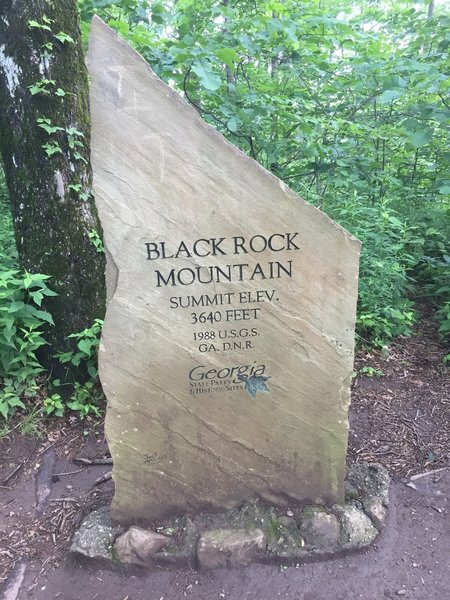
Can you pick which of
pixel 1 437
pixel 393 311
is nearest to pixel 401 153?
pixel 393 311

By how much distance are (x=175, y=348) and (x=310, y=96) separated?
3397 millimetres

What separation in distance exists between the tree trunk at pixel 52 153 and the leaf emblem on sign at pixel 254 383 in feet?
5.38

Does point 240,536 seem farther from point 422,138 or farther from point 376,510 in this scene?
point 422,138

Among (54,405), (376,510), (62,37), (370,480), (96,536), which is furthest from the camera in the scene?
(54,405)

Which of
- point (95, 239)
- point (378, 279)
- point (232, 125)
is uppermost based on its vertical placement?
point (232, 125)

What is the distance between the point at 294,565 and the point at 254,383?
911 mm

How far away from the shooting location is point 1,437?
3.02 meters

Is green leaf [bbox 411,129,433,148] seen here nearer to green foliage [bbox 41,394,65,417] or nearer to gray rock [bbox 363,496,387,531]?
gray rock [bbox 363,496,387,531]

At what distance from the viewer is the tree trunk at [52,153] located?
297 centimetres

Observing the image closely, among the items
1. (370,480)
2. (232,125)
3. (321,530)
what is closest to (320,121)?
(232,125)

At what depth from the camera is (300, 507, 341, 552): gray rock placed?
225cm

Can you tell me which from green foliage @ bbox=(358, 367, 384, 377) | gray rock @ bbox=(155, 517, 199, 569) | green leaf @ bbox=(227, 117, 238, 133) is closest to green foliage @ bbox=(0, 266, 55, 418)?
gray rock @ bbox=(155, 517, 199, 569)

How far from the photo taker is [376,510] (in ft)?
7.91

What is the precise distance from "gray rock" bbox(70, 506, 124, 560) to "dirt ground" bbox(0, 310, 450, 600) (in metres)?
0.07
